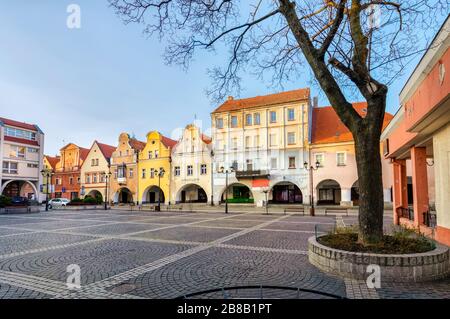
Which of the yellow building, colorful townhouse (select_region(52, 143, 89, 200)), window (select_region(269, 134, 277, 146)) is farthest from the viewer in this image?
colorful townhouse (select_region(52, 143, 89, 200))

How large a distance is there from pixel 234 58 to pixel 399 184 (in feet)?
40.0

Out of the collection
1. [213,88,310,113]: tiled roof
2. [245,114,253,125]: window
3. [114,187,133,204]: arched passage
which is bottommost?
[114,187,133,204]: arched passage

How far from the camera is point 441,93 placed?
20.9ft

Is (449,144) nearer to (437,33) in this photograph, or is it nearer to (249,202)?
(437,33)

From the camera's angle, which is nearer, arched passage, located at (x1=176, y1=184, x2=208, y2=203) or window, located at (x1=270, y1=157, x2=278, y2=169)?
window, located at (x1=270, y1=157, x2=278, y2=169)

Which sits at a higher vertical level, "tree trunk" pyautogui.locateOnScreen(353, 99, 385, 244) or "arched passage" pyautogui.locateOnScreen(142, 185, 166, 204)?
"tree trunk" pyautogui.locateOnScreen(353, 99, 385, 244)

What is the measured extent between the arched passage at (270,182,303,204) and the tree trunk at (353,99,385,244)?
3099 cm

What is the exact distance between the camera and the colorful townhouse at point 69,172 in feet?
173

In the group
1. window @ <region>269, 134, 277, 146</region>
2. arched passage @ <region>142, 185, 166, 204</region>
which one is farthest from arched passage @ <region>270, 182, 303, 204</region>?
arched passage @ <region>142, 185, 166, 204</region>

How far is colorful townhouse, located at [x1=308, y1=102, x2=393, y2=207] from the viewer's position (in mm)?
31453

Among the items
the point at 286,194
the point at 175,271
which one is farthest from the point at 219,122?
the point at 175,271

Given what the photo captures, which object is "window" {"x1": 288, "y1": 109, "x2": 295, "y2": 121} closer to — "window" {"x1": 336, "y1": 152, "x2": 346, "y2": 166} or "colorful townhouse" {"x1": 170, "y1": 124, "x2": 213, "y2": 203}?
"window" {"x1": 336, "y1": 152, "x2": 346, "y2": 166}

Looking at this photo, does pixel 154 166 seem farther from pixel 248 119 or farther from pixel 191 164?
pixel 248 119
